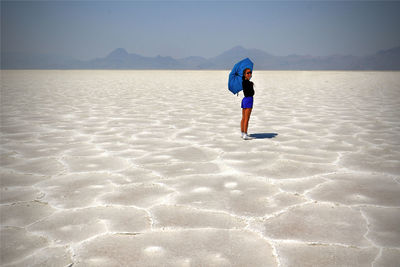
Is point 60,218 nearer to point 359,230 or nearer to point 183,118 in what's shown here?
point 359,230

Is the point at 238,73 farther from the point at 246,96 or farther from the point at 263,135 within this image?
the point at 263,135

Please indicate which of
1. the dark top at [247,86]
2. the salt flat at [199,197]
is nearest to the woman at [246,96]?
→ the dark top at [247,86]

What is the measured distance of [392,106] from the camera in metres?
7.85

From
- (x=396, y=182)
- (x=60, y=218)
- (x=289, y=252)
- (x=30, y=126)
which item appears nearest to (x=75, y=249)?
(x=60, y=218)

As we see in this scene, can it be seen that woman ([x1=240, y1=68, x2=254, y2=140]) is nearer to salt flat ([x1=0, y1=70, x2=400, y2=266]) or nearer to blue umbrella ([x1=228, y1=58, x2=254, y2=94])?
blue umbrella ([x1=228, y1=58, x2=254, y2=94])

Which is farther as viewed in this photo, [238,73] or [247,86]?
[238,73]

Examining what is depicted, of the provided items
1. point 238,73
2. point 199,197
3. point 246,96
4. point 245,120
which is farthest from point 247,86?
point 199,197

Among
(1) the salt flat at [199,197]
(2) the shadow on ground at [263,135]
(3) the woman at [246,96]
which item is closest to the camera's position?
(1) the salt flat at [199,197]

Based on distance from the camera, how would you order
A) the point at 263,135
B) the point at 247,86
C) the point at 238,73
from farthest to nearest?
the point at 263,135
the point at 238,73
the point at 247,86

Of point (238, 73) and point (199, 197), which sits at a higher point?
point (238, 73)

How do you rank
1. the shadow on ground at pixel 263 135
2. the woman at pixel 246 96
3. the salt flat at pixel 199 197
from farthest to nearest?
the shadow on ground at pixel 263 135 → the woman at pixel 246 96 → the salt flat at pixel 199 197

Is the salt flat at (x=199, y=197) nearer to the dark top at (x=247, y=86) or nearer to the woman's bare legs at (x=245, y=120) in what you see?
the woman's bare legs at (x=245, y=120)

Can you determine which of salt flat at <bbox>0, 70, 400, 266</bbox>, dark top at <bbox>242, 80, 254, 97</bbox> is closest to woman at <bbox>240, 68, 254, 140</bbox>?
dark top at <bbox>242, 80, 254, 97</bbox>

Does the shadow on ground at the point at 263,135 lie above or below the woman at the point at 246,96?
below
